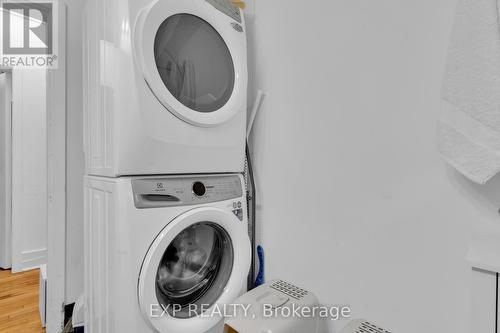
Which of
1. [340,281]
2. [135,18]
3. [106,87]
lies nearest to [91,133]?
[106,87]

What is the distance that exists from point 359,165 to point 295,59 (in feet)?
1.86

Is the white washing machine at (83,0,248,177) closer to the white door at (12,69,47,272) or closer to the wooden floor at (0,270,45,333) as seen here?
the wooden floor at (0,270,45,333)

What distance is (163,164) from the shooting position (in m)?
0.89

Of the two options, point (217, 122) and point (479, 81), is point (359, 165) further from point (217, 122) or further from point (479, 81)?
point (217, 122)

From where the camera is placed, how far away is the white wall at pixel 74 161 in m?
1.38

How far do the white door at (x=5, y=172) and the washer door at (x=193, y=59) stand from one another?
2.57 m

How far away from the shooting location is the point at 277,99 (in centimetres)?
126

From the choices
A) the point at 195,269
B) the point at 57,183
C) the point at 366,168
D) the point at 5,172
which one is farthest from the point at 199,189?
the point at 5,172

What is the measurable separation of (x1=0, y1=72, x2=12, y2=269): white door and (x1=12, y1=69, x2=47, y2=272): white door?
0.07m

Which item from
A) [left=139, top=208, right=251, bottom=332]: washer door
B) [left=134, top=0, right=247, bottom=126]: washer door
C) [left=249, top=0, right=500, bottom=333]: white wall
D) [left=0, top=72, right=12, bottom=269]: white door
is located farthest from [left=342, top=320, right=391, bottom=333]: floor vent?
[left=0, top=72, right=12, bottom=269]: white door

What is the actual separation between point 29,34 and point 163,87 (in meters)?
1.95

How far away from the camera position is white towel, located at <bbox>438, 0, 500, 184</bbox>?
2.17 feet

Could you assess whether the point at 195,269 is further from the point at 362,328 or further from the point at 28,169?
the point at 28,169

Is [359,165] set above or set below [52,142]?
below
